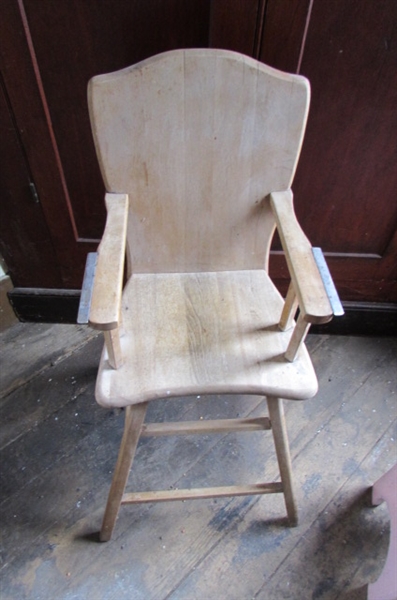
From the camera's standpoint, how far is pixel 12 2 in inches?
31.5

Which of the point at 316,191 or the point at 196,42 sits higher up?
the point at 196,42

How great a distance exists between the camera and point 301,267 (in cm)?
65

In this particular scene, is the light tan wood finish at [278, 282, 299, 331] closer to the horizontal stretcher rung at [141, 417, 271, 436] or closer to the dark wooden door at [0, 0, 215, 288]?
the horizontal stretcher rung at [141, 417, 271, 436]

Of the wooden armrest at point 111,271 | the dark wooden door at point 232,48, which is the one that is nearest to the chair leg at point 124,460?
the wooden armrest at point 111,271

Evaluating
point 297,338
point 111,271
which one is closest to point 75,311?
point 111,271

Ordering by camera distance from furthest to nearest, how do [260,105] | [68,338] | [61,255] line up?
[68,338] < [61,255] < [260,105]

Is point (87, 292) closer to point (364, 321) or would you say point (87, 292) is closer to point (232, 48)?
point (232, 48)

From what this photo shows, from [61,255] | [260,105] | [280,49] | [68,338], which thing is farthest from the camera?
[68,338]

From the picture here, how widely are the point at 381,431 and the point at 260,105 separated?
92 cm

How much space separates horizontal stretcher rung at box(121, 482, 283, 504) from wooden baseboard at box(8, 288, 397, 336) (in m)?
0.64

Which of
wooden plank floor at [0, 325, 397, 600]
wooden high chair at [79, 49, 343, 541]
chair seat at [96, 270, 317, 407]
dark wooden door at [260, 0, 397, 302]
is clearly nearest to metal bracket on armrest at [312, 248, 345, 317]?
wooden high chair at [79, 49, 343, 541]

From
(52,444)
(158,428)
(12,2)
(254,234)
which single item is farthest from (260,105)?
(52,444)

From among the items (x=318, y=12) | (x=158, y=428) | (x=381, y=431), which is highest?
(x=318, y=12)

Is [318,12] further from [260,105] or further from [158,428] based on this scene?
[158,428]
